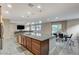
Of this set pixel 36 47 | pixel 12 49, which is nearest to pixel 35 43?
pixel 36 47

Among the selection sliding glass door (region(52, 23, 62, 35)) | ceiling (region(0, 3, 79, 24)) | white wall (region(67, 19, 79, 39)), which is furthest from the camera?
sliding glass door (region(52, 23, 62, 35))

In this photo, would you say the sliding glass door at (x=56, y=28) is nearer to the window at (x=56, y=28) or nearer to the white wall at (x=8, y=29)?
the window at (x=56, y=28)

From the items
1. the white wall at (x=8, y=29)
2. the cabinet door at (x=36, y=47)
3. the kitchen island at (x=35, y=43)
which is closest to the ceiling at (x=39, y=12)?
the white wall at (x=8, y=29)

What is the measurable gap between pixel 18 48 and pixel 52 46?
0.66 metres

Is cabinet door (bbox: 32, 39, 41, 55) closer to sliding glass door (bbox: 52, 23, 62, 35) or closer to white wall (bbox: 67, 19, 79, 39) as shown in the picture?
sliding glass door (bbox: 52, 23, 62, 35)

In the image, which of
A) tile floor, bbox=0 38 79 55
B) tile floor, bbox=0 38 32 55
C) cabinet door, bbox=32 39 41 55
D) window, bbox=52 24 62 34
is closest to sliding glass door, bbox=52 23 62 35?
window, bbox=52 24 62 34

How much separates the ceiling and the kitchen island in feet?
1.08

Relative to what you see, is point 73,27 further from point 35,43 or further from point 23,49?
point 23,49

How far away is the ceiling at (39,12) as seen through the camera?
1526mm

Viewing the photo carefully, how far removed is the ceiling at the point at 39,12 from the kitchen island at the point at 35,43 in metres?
0.33

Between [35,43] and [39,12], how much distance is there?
1.93ft

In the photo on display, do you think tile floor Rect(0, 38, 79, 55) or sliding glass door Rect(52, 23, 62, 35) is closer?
tile floor Rect(0, 38, 79, 55)

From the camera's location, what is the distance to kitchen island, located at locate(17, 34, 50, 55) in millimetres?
1612

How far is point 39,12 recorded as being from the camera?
1.63 m
